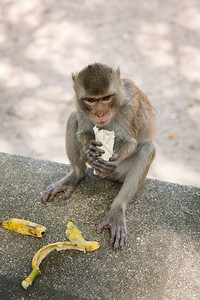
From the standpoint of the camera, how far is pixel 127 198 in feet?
12.3

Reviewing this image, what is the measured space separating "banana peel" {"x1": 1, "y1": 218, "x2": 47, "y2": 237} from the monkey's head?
3.53 feet

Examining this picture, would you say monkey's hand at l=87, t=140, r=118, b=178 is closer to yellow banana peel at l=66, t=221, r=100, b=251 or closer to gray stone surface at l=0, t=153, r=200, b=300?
gray stone surface at l=0, t=153, r=200, b=300

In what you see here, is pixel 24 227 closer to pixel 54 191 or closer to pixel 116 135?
pixel 54 191

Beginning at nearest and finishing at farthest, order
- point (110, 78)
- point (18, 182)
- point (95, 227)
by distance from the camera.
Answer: point (110, 78), point (95, 227), point (18, 182)

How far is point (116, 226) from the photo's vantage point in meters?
3.54

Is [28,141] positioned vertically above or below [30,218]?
below

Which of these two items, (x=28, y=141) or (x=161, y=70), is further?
(x=161, y=70)

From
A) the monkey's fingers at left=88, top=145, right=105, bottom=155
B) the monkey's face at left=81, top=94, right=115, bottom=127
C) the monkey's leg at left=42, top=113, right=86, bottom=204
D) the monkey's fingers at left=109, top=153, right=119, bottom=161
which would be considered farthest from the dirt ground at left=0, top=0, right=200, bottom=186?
the monkey's face at left=81, top=94, right=115, bottom=127

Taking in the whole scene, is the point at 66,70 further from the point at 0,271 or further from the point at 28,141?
the point at 0,271

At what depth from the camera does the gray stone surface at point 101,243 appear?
3.06 metres

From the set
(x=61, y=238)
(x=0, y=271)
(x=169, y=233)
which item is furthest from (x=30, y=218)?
(x=169, y=233)

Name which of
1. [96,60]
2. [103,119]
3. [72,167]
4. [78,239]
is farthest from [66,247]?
[96,60]

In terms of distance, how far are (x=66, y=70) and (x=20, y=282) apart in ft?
20.7

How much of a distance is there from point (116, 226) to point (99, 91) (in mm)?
1226
